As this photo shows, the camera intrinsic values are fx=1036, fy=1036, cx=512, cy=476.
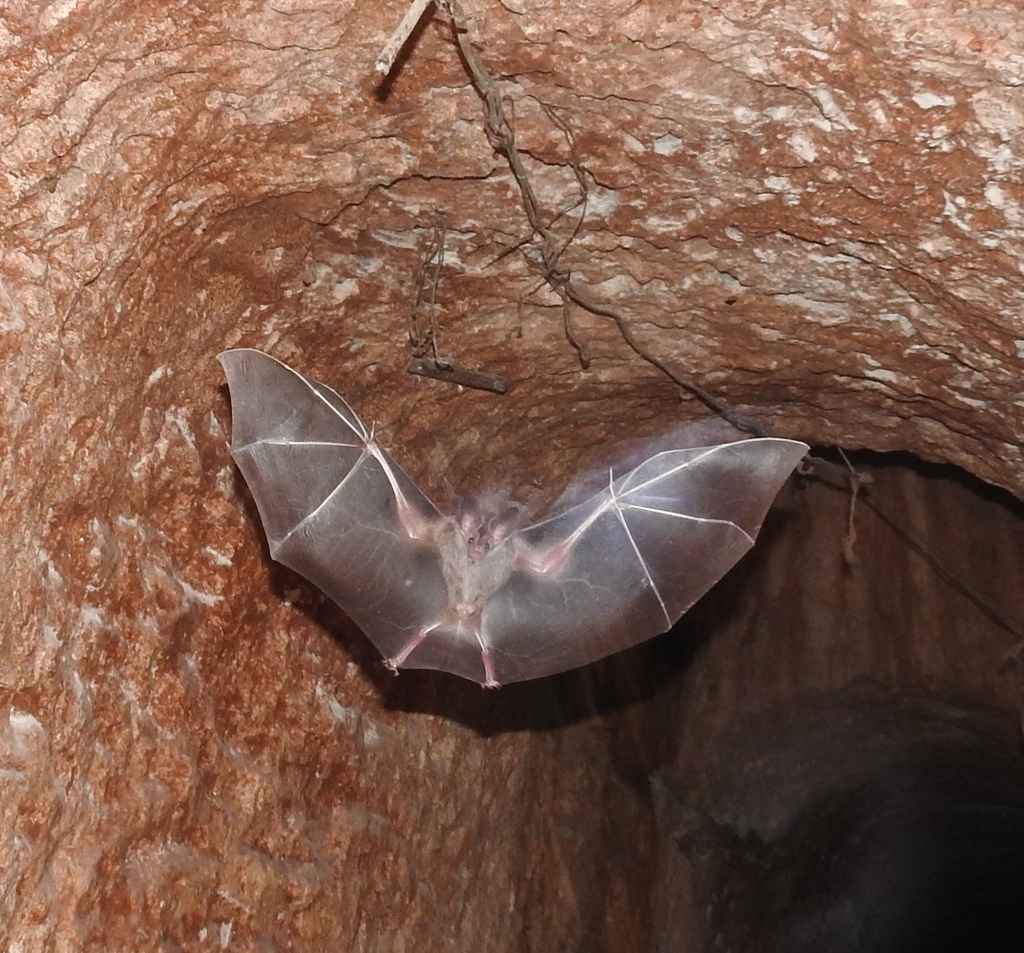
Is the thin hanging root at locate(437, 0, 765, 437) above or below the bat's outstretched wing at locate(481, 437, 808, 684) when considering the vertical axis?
above

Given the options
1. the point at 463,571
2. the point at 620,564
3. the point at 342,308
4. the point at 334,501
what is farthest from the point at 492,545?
the point at 342,308

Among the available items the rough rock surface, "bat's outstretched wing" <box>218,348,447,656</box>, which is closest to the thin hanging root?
the rough rock surface

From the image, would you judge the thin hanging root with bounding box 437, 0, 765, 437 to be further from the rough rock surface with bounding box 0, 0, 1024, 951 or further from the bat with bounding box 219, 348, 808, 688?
the bat with bounding box 219, 348, 808, 688

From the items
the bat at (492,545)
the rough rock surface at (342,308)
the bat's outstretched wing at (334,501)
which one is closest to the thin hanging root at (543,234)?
the rough rock surface at (342,308)

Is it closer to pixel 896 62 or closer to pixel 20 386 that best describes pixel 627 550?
pixel 896 62

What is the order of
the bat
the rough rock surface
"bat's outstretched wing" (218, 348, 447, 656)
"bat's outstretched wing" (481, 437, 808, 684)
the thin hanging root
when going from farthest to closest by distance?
1. "bat's outstretched wing" (481, 437, 808, 684)
2. the bat
3. "bat's outstretched wing" (218, 348, 447, 656)
4. the thin hanging root
5. the rough rock surface

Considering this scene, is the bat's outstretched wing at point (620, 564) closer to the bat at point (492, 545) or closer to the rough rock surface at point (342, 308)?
the bat at point (492, 545)

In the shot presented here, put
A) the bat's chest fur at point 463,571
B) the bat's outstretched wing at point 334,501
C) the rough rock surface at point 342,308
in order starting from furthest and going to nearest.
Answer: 1. the bat's chest fur at point 463,571
2. the bat's outstretched wing at point 334,501
3. the rough rock surface at point 342,308

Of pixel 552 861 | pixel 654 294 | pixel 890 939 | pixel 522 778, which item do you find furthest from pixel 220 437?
pixel 890 939

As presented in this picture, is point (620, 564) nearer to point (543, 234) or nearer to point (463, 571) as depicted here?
point (463, 571)
